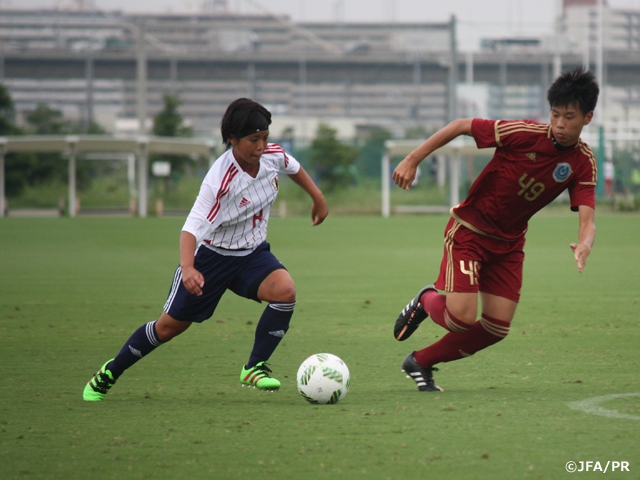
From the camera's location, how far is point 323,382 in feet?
17.7

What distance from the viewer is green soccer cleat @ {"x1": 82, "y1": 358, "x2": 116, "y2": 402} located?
5.57 meters

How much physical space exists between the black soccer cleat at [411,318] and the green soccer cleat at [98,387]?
1.87 metres

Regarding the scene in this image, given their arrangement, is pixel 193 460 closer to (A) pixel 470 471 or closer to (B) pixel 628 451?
(A) pixel 470 471

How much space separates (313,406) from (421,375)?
2.60 ft

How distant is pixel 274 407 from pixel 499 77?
70484 mm

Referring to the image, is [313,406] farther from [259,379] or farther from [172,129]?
[172,129]

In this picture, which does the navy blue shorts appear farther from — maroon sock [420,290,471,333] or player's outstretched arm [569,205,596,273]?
player's outstretched arm [569,205,596,273]

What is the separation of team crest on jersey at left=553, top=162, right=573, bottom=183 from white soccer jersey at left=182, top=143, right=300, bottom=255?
1.71 meters

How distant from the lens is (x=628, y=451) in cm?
423

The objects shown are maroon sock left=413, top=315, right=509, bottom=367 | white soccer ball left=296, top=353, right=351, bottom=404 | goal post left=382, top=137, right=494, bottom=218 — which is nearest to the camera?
white soccer ball left=296, top=353, right=351, bottom=404
